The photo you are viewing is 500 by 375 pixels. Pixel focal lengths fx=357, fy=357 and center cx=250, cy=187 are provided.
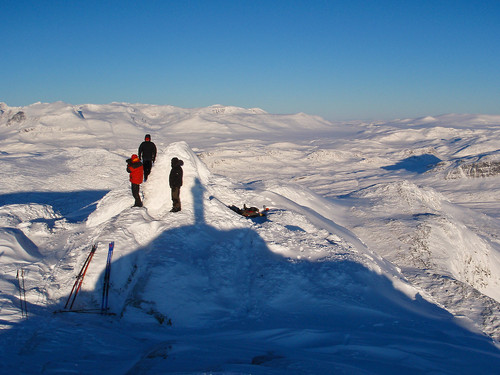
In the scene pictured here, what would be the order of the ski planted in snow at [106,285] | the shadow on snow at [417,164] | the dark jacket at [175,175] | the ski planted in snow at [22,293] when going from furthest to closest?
the shadow on snow at [417,164]
the dark jacket at [175,175]
the ski planted in snow at [106,285]
the ski planted in snow at [22,293]

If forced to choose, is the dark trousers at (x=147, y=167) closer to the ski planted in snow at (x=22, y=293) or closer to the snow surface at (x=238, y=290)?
the snow surface at (x=238, y=290)

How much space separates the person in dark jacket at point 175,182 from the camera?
9523mm

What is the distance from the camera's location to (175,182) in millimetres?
9516

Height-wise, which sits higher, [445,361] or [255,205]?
[255,205]

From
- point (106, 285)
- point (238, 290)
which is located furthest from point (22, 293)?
point (238, 290)

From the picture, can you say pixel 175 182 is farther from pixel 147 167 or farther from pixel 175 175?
pixel 147 167

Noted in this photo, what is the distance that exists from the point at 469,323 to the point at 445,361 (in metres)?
3.52

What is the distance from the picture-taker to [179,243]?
850cm

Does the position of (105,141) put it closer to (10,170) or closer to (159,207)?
(10,170)

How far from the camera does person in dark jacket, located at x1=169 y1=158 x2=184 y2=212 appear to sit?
9523mm

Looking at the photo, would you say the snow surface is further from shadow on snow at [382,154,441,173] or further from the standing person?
shadow on snow at [382,154,441,173]

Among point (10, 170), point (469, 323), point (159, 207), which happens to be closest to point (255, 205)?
point (159, 207)

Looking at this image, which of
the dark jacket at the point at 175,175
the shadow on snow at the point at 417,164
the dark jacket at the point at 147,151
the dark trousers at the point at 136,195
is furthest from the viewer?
the shadow on snow at the point at 417,164

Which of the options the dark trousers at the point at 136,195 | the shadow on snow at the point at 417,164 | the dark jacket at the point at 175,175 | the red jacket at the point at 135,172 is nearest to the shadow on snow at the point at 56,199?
the dark trousers at the point at 136,195
